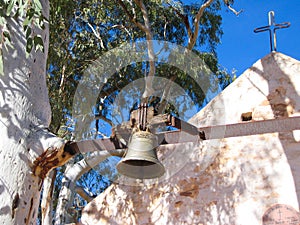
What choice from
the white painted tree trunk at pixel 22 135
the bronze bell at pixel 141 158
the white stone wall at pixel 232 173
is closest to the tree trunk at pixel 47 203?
the white stone wall at pixel 232 173

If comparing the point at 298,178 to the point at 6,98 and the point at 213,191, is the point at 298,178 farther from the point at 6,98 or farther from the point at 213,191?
the point at 6,98

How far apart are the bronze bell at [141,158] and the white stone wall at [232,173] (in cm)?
125

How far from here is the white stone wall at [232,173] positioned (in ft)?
15.8

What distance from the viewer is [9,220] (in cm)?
275

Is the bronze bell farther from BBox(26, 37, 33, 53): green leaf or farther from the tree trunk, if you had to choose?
the tree trunk

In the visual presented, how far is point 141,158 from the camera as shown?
364 cm

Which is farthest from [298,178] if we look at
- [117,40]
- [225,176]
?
[117,40]

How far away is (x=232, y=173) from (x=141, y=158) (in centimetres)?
169

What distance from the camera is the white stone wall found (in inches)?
189

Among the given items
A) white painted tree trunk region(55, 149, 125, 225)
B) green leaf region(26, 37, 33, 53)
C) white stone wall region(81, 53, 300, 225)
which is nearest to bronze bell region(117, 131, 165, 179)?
green leaf region(26, 37, 33, 53)

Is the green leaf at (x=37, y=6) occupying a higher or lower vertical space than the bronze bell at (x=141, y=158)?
higher

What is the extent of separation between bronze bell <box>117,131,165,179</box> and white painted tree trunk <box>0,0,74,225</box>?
2.20 ft

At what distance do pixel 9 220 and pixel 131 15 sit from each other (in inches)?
285

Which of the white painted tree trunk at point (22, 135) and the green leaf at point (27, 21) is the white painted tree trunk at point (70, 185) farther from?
the green leaf at point (27, 21)
